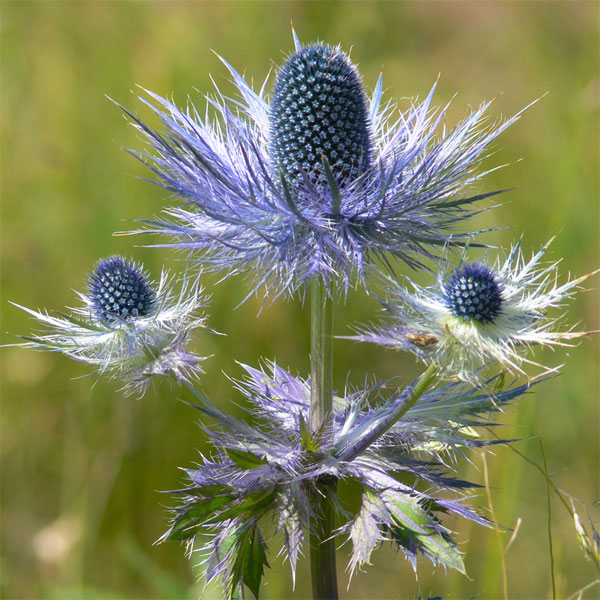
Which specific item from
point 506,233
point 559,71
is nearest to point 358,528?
point 506,233

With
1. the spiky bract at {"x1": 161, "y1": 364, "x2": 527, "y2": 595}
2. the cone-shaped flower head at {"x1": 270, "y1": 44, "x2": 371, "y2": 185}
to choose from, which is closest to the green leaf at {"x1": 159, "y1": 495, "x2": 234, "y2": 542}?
the spiky bract at {"x1": 161, "y1": 364, "x2": 527, "y2": 595}

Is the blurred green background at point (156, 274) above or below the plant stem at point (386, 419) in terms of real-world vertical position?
above

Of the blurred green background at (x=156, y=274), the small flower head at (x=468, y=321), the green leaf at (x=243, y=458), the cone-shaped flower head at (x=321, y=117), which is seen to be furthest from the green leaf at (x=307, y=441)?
the blurred green background at (x=156, y=274)

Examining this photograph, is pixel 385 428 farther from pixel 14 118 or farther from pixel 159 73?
pixel 14 118

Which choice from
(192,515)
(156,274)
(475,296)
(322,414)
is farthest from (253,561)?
(156,274)

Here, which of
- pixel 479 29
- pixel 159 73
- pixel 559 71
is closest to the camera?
pixel 159 73

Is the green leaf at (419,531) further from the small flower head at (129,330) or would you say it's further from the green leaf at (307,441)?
the small flower head at (129,330)
